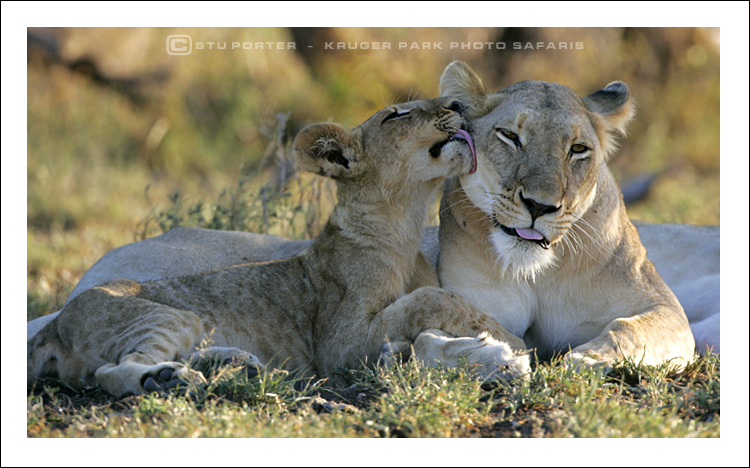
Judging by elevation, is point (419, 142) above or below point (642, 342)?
above

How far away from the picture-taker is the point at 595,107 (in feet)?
15.4

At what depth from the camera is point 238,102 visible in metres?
13.2

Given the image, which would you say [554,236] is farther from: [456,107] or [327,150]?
[327,150]

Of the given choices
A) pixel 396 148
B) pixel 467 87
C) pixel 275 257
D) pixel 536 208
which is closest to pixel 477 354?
pixel 536 208

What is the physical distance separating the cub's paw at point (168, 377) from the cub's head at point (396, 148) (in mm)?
1396

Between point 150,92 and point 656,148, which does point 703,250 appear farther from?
point 150,92

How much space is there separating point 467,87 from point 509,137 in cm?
54

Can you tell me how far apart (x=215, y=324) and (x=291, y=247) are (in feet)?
4.94

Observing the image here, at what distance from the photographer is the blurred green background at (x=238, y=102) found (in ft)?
34.8

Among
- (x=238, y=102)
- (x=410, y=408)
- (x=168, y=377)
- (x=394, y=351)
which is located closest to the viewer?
(x=410, y=408)

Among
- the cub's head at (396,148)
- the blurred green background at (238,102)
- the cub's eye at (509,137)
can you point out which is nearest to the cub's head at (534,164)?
the cub's eye at (509,137)

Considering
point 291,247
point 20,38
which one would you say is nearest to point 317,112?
point 291,247

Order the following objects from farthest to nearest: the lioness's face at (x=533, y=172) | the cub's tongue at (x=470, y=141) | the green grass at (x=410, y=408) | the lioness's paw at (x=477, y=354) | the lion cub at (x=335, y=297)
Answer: the cub's tongue at (x=470, y=141) < the lion cub at (x=335, y=297) < the lioness's face at (x=533, y=172) < the lioness's paw at (x=477, y=354) < the green grass at (x=410, y=408)

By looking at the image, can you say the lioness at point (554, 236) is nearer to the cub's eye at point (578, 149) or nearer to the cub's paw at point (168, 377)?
the cub's eye at point (578, 149)
